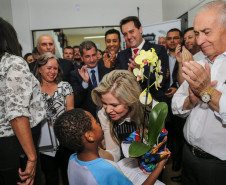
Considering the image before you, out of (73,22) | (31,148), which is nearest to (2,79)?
(31,148)

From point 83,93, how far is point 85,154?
136cm

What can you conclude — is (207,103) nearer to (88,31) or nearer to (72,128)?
(72,128)

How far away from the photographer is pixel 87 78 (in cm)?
229

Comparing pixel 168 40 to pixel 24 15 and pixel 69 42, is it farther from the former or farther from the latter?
pixel 24 15

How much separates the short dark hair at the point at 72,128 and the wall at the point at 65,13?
5.98 metres

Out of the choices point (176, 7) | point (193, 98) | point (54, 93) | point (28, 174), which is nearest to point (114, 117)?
point (193, 98)

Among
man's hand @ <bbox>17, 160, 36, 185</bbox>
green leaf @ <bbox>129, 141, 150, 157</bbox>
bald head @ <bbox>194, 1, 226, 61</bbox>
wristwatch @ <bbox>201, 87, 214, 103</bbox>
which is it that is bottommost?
man's hand @ <bbox>17, 160, 36, 185</bbox>

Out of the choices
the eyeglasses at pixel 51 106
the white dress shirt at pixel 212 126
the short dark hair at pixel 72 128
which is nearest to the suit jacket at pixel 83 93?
the eyeglasses at pixel 51 106

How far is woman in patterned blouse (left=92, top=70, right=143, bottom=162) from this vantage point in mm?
1320

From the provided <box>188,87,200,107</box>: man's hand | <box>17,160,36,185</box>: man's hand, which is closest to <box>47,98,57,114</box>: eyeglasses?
<box>17,160,36,185</box>: man's hand

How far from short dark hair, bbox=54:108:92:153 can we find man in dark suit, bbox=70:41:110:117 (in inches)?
51.7

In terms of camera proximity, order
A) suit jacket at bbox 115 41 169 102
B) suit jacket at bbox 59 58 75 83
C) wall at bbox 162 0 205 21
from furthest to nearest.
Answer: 1. wall at bbox 162 0 205 21
2. suit jacket at bbox 59 58 75 83
3. suit jacket at bbox 115 41 169 102

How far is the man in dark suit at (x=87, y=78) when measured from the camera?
2.32 m

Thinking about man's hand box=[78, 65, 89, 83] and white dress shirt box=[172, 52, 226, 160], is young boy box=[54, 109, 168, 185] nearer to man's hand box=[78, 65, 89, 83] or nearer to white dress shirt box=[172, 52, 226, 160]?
white dress shirt box=[172, 52, 226, 160]
